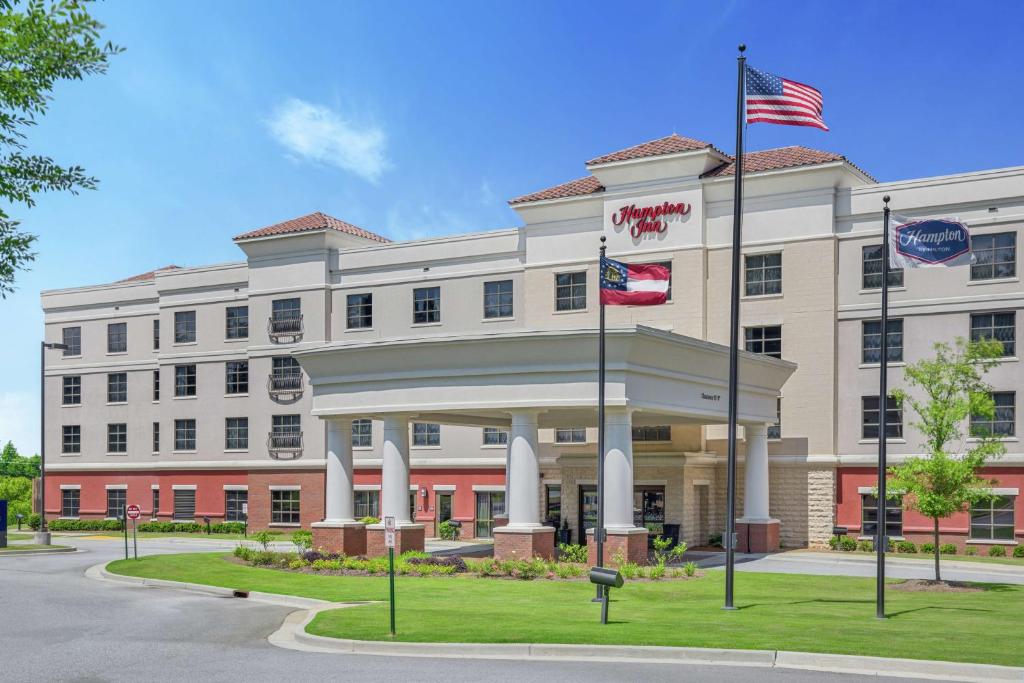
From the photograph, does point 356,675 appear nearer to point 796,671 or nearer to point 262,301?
point 796,671

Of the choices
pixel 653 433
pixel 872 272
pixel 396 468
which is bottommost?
pixel 396 468

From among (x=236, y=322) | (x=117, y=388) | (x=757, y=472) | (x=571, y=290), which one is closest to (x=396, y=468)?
(x=757, y=472)

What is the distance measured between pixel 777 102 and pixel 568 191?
25.3m

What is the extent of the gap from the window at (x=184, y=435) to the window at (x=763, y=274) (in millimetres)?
30504

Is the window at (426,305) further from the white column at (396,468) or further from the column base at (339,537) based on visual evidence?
the white column at (396,468)

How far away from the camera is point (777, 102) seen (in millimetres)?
24312

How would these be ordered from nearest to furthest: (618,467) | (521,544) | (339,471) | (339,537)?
1. (618,467)
2. (521,544)
3. (339,537)
4. (339,471)

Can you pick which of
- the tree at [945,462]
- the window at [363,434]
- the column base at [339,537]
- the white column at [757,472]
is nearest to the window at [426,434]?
the window at [363,434]

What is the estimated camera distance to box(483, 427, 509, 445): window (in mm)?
52219

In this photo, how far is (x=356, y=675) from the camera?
16219mm

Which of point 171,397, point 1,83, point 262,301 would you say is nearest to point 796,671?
point 1,83

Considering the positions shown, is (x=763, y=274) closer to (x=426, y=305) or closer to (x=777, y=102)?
(x=426, y=305)

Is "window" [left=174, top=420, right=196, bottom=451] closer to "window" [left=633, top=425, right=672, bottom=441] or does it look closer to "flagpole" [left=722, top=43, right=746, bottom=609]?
"window" [left=633, top=425, right=672, bottom=441]

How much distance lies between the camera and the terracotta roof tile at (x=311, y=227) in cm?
5600
